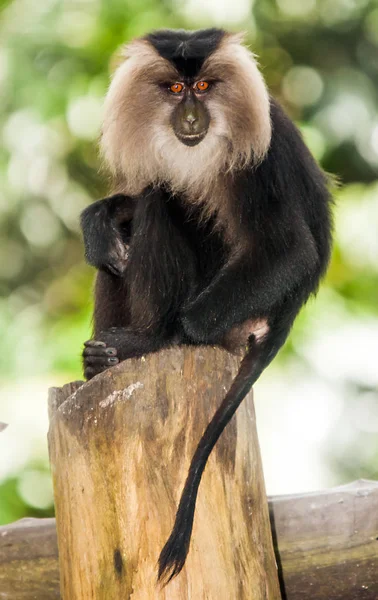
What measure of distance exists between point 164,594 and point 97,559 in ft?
0.65

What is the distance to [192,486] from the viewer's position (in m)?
2.43

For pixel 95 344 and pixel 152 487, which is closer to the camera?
pixel 152 487

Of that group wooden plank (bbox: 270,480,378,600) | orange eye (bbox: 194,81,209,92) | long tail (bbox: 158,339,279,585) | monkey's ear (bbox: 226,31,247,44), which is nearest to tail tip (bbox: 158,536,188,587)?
long tail (bbox: 158,339,279,585)

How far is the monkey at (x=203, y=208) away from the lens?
314 cm

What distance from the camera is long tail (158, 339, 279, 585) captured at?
7.78 feet

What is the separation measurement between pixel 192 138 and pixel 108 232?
452mm

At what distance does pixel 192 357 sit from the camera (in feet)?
8.63

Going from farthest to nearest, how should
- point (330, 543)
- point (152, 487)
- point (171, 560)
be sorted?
point (330, 543), point (152, 487), point (171, 560)

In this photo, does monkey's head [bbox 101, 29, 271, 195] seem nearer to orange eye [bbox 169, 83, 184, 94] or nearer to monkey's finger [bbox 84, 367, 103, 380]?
orange eye [bbox 169, 83, 184, 94]

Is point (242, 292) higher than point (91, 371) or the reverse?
higher

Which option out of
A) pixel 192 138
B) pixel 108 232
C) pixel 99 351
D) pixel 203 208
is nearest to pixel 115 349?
pixel 99 351

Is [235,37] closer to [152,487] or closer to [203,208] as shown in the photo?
[203,208]

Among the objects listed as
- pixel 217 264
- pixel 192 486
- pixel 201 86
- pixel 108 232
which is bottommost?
pixel 192 486

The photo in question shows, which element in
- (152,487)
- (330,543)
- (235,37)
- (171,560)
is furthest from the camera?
(235,37)
